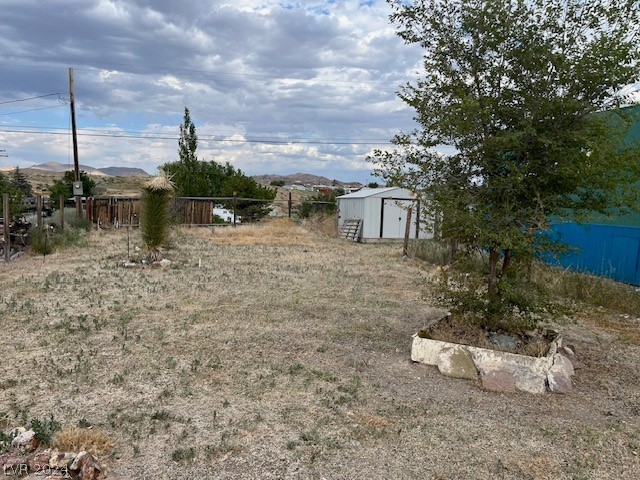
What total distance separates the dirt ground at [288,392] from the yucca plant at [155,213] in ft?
13.7

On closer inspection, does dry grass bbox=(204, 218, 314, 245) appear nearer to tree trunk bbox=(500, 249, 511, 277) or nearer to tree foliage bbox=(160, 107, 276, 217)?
tree foliage bbox=(160, 107, 276, 217)

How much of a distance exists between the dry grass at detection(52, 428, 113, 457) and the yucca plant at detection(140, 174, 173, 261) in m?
9.55

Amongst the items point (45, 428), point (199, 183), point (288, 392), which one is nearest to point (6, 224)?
point (45, 428)

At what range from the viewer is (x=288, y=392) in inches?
177

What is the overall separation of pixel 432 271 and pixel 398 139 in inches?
301

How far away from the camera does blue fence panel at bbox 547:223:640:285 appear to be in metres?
10.5

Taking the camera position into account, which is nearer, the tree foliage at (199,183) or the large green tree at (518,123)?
the large green tree at (518,123)

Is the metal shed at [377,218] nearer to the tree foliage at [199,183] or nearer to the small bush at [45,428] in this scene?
the tree foliage at [199,183]

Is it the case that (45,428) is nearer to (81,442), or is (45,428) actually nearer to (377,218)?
(81,442)

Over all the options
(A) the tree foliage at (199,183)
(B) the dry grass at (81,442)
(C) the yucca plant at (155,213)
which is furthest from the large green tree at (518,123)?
(A) the tree foliage at (199,183)

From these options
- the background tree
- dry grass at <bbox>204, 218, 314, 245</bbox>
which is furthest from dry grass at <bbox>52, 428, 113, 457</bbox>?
the background tree

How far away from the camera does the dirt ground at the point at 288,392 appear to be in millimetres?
3359

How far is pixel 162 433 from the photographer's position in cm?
363

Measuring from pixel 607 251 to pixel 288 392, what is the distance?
31.5ft
